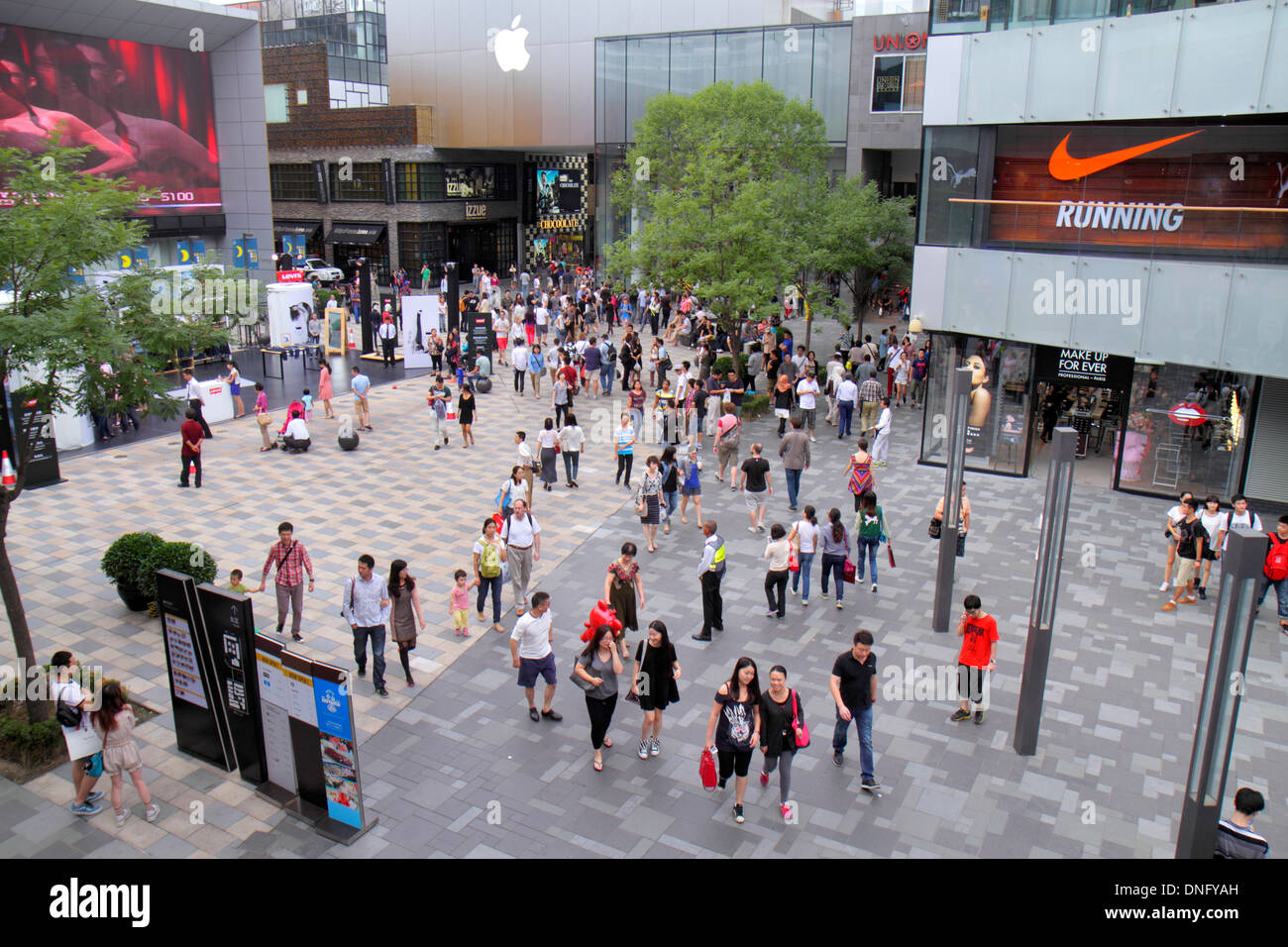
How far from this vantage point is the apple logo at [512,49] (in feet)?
149

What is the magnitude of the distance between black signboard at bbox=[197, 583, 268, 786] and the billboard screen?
24.9m

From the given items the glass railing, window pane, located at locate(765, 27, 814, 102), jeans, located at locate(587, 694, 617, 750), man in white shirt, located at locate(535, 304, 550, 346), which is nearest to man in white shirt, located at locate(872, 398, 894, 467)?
the glass railing

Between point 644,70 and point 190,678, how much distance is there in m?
37.8

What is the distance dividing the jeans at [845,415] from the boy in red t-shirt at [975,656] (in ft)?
39.6

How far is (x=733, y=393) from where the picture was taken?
2184 centimetres

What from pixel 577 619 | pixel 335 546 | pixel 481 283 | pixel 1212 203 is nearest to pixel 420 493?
pixel 335 546

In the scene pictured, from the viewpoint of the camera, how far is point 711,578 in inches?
476

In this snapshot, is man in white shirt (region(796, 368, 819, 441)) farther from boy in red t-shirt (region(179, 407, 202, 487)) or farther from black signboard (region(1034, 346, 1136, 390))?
boy in red t-shirt (region(179, 407, 202, 487))

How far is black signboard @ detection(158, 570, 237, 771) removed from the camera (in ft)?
30.3

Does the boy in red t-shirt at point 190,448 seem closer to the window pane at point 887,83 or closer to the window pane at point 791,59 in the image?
the window pane at point 791,59

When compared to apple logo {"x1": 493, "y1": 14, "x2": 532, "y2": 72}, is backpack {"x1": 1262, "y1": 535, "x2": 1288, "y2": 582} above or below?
below

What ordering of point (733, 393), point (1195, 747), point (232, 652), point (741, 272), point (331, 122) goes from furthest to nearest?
point (331, 122) → point (741, 272) → point (733, 393) → point (232, 652) → point (1195, 747)

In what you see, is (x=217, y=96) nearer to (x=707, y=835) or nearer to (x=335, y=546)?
(x=335, y=546)
